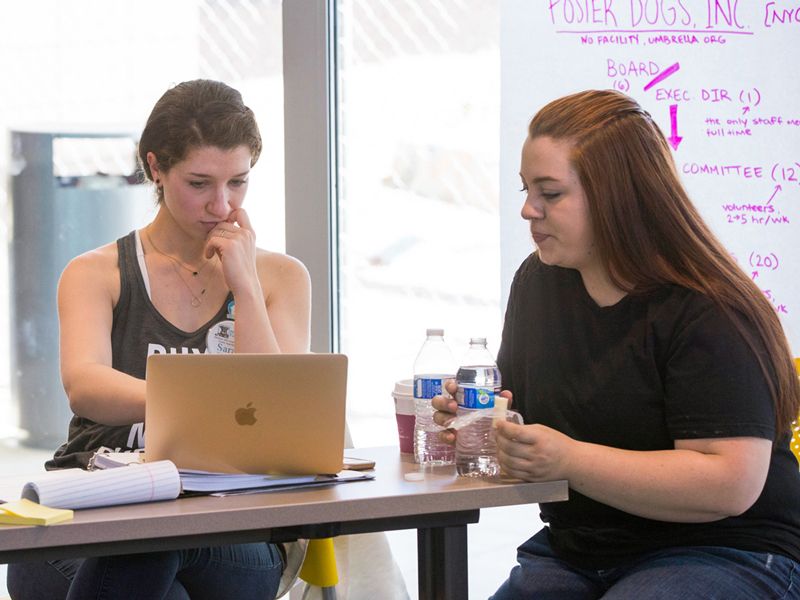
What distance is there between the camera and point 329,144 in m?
2.90

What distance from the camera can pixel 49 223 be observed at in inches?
122

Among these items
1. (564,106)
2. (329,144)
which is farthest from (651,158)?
(329,144)

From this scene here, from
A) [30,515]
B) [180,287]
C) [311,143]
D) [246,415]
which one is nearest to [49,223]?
[311,143]

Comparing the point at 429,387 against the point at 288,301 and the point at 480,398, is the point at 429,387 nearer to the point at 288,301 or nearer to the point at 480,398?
the point at 480,398

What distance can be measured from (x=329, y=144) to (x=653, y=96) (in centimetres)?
87

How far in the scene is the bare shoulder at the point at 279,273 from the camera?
2182mm

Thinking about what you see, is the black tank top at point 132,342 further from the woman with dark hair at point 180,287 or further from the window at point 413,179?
the window at point 413,179

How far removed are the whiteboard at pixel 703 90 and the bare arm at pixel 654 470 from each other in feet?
4.09

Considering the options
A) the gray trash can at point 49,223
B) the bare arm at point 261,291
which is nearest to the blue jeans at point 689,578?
the bare arm at point 261,291

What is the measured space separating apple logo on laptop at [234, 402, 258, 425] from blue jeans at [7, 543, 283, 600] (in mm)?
266

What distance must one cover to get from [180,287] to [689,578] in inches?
43.8

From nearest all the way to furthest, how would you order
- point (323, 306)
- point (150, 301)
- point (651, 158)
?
point (651, 158), point (150, 301), point (323, 306)

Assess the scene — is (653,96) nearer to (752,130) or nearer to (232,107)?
(752,130)

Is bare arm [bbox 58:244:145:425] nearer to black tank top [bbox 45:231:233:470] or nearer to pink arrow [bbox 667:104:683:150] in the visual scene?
black tank top [bbox 45:231:233:470]
